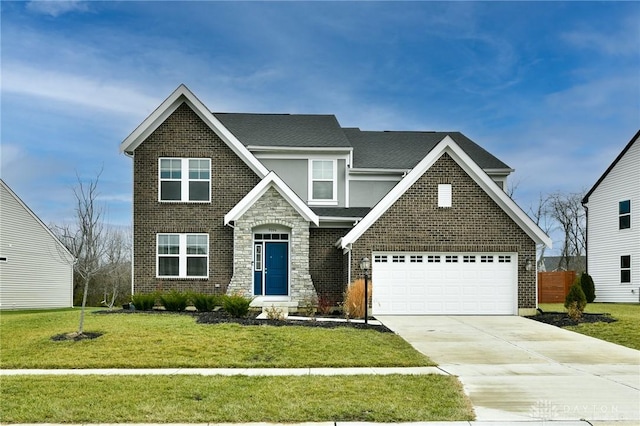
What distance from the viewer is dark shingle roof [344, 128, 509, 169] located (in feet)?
93.2

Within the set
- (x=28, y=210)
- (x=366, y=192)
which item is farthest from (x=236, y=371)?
(x=28, y=210)

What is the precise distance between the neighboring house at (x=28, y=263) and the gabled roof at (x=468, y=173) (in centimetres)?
1697

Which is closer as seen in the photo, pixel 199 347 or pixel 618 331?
pixel 199 347

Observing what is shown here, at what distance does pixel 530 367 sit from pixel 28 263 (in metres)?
29.5

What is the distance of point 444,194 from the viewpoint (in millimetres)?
22359

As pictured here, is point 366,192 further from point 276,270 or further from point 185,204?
point 185,204

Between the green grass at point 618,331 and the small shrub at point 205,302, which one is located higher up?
the small shrub at point 205,302

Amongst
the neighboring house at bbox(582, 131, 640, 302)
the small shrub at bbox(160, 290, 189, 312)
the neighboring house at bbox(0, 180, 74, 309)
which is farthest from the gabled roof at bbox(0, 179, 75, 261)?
the neighboring house at bbox(582, 131, 640, 302)

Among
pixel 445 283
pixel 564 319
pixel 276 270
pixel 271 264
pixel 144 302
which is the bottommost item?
pixel 564 319

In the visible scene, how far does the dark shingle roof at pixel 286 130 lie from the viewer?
2744 centimetres

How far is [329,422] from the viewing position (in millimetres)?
8773

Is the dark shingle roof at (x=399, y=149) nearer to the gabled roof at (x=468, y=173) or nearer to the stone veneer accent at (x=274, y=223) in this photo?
the stone veneer accent at (x=274, y=223)

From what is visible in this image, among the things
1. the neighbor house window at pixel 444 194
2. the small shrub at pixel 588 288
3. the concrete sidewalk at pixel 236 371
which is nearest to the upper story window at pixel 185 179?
the neighbor house window at pixel 444 194

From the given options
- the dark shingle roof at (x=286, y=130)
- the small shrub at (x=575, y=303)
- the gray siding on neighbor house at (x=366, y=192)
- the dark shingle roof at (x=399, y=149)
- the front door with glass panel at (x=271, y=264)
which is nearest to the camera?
the small shrub at (x=575, y=303)
